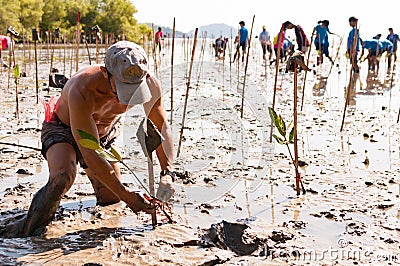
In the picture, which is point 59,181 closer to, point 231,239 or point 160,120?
point 160,120

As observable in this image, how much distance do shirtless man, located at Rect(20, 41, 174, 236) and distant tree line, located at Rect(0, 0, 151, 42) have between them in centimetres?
2522

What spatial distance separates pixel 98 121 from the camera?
301 centimetres

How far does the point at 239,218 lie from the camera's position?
9.98ft

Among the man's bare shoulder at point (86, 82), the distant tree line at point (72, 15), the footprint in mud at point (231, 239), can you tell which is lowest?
the footprint in mud at point (231, 239)

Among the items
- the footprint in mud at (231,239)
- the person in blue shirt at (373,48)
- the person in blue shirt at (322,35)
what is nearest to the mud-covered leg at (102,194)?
Result: the footprint in mud at (231,239)

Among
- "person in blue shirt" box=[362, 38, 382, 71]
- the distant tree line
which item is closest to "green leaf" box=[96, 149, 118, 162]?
"person in blue shirt" box=[362, 38, 382, 71]

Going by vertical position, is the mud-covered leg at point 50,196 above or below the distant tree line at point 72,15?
below

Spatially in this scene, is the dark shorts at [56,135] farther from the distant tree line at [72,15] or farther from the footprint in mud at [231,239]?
the distant tree line at [72,15]

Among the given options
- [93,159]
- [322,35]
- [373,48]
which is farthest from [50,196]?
[373,48]

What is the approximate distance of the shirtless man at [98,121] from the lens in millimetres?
2449

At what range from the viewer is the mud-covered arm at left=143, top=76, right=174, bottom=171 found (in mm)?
2824

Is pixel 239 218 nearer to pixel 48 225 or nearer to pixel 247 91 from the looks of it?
pixel 48 225

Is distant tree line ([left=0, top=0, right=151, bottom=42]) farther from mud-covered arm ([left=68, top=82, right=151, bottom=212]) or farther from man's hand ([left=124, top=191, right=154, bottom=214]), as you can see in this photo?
man's hand ([left=124, top=191, right=154, bottom=214])

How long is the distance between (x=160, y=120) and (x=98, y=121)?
17.2 inches
